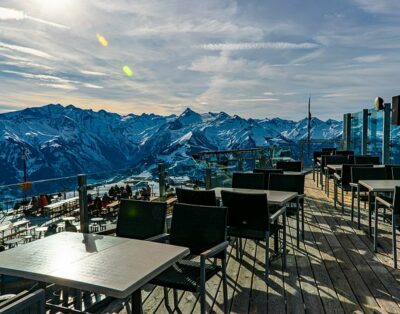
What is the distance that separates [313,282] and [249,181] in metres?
1.73

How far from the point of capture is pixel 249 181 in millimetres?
4691

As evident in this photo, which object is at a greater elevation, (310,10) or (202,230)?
(310,10)

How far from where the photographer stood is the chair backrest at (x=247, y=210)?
3.23 m

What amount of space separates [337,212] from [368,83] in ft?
27.0

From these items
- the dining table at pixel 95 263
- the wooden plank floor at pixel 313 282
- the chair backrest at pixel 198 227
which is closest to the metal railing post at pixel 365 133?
the wooden plank floor at pixel 313 282

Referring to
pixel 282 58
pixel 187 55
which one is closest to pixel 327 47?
pixel 282 58

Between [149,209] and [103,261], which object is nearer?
[103,261]

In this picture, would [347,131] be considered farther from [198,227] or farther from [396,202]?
[198,227]

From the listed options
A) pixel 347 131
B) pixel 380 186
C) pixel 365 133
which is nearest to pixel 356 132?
pixel 347 131

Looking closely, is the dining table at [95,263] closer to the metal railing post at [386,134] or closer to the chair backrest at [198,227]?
the chair backrest at [198,227]

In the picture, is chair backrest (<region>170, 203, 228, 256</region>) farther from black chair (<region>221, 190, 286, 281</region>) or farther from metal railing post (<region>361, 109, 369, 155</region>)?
metal railing post (<region>361, 109, 369, 155</region>)

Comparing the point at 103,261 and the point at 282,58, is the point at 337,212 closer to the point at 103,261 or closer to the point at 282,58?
the point at 282,58

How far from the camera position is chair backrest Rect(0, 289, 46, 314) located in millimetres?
1016

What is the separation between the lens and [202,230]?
257 cm
